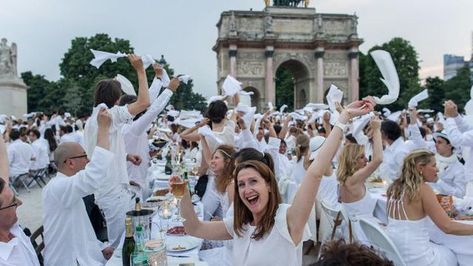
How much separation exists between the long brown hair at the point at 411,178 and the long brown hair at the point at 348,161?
0.81m

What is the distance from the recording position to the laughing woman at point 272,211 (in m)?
2.36

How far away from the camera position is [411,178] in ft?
13.0

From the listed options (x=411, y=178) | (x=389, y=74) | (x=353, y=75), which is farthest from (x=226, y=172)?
(x=353, y=75)

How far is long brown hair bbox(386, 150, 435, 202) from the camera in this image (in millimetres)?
3899

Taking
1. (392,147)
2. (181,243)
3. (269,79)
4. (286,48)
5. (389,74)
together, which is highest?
(286,48)

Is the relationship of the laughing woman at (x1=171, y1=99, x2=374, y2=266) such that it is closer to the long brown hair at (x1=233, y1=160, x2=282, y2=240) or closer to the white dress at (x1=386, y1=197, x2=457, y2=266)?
the long brown hair at (x1=233, y1=160, x2=282, y2=240)

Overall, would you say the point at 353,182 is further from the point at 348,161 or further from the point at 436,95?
the point at 436,95

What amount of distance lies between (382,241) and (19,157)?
10348 mm

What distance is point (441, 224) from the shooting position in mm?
3791

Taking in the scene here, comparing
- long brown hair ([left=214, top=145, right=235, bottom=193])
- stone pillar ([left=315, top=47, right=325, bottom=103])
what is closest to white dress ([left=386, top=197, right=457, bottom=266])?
long brown hair ([left=214, top=145, right=235, bottom=193])

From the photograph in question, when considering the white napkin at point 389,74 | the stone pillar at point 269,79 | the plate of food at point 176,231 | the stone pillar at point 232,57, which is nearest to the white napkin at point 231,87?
the plate of food at point 176,231

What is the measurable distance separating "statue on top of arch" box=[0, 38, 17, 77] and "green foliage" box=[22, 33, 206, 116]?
88.3ft

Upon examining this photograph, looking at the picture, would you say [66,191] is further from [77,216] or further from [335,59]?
[335,59]

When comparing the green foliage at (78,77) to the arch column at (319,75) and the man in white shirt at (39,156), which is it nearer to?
the arch column at (319,75)
